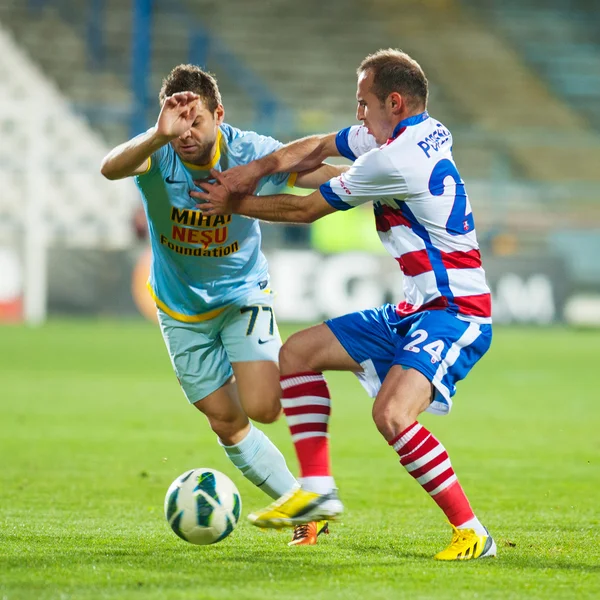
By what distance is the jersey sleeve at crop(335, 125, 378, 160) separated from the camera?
17.9 ft

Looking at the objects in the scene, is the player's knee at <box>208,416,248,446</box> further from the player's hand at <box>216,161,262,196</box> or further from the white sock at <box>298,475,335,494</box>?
the player's hand at <box>216,161,262,196</box>

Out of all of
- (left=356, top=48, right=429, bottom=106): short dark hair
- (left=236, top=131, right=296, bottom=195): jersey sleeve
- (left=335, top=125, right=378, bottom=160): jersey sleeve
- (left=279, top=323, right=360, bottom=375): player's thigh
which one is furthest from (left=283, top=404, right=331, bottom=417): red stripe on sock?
(left=356, top=48, right=429, bottom=106): short dark hair

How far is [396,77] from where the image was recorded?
4988 millimetres

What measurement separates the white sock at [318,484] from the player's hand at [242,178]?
1.25 meters

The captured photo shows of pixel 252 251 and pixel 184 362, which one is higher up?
pixel 252 251

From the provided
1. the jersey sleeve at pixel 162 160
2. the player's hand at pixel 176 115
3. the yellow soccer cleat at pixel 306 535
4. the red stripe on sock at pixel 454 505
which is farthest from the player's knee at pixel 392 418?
the jersey sleeve at pixel 162 160

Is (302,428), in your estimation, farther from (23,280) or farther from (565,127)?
(565,127)

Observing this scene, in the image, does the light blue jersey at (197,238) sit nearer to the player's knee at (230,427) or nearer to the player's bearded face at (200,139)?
the player's bearded face at (200,139)

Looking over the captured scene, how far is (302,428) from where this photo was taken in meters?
5.08

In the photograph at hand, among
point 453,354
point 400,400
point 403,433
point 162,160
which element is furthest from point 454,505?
point 162,160

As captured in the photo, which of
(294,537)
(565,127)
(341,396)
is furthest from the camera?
(565,127)

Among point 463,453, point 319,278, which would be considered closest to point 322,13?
point 319,278

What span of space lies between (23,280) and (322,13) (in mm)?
13902

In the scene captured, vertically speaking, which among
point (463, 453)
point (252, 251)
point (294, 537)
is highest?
point (252, 251)
